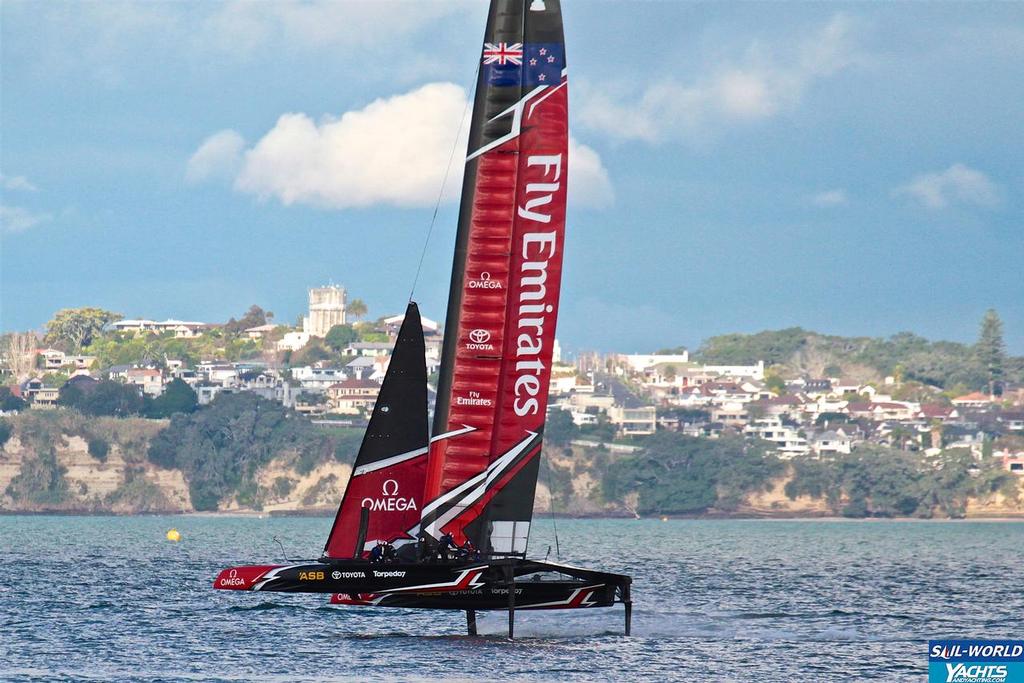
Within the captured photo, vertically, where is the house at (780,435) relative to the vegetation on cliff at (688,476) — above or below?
above

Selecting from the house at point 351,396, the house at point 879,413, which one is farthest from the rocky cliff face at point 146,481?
the house at point 879,413

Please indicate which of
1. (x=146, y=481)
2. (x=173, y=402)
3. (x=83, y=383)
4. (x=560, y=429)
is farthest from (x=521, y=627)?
(x=83, y=383)

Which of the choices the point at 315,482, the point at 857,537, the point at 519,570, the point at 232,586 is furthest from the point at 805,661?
the point at 315,482

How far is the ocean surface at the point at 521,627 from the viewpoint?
2884 cm

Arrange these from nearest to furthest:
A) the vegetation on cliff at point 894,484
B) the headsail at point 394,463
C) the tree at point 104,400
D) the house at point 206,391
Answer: the headsail at point 394,463, the vegetation on cliff at point 894,484, the tree at point 104,400, the house at point 206,391

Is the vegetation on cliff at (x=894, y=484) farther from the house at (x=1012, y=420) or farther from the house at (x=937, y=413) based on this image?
the house at (x=937, y=413)

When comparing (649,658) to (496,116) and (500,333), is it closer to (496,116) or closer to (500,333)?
(500,333)

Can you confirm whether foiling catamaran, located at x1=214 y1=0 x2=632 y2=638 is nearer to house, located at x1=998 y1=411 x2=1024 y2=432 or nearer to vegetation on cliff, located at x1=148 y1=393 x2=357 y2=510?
vegetation on cliff, located at x1=148 y1=393 x2=357 y2=510

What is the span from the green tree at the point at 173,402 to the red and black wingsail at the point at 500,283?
152788 mm

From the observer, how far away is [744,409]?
19912cm

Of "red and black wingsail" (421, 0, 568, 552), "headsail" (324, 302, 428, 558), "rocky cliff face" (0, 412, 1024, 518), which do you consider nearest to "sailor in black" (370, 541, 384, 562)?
"headsail" (324, 302, 428, 558)

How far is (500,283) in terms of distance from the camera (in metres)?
30.3

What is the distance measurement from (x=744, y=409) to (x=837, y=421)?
39.8 ft

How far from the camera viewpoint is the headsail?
100 feet
